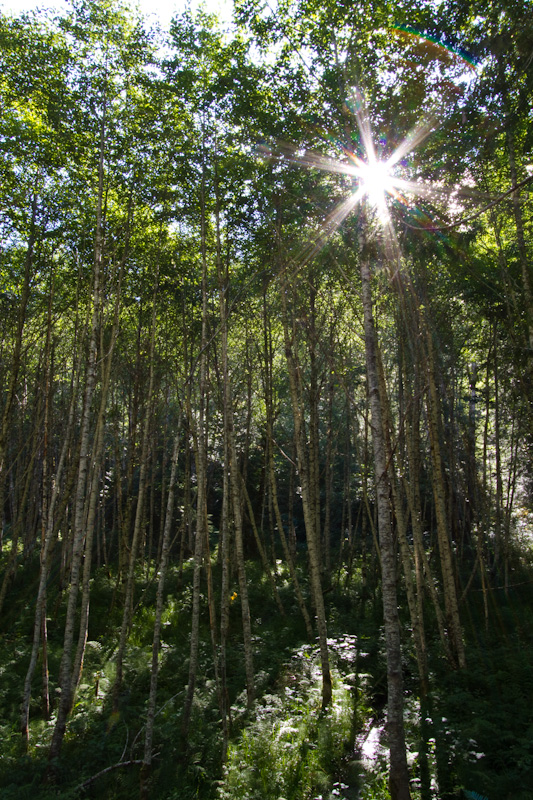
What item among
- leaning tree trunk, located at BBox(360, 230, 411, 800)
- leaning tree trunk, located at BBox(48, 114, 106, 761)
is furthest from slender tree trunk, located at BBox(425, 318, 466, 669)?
leaning tree trunk, located at BBox(48, 114, 106, 761)

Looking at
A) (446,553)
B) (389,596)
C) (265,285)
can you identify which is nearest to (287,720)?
(389,596)

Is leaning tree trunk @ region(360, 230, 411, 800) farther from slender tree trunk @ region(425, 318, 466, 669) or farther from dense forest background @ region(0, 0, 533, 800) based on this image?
slender tree trunk @ region(425, 318, 466, 669)

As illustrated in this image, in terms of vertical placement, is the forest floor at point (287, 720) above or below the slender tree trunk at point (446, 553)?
below

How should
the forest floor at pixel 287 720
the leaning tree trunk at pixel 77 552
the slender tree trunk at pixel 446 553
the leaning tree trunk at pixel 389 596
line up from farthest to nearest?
1. the slender tree trunk at pixel 446 553
2. the leaning tree trunk at pixel 77 552
3. the forest floor at pixel 287 720
4. the leaning tree trunk at pixel 389 596

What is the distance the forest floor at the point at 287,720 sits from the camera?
4.31m

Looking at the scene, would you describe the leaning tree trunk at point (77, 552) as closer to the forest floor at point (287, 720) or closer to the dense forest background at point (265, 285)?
the dense forest background at point (265, 285)

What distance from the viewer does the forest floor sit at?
4312 mm

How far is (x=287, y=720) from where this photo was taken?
5371 mm

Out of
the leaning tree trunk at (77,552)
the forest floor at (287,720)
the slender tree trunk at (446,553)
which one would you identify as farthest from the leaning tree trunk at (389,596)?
the leaning tree trunk at (77,552)

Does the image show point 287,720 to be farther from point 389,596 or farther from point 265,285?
point 265,285

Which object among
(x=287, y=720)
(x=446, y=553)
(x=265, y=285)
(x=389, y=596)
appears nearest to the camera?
(x=389, y=596)

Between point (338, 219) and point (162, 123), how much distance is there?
2.91m

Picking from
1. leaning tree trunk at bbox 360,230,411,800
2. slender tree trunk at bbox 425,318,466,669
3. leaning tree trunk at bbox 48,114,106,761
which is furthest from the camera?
slender tree trunk at bbox 425,318,466,669

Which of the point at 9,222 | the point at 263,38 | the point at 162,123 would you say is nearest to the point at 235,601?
the point at 9,222
